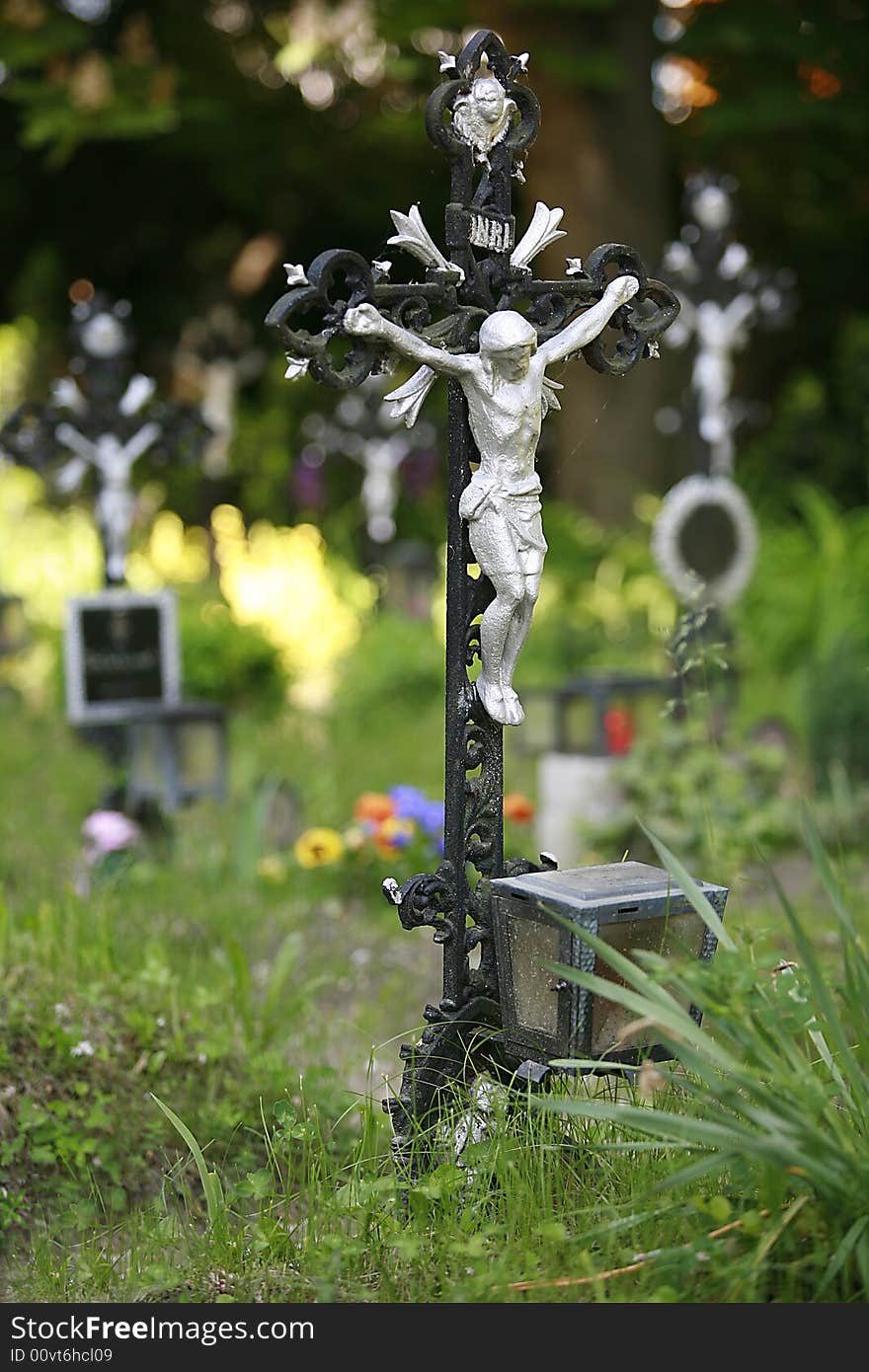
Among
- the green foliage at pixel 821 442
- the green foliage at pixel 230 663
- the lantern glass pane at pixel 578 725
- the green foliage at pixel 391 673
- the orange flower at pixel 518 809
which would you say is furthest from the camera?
the green foliage at pixel 821 442

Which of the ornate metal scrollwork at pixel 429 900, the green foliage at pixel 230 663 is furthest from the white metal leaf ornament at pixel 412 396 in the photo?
the green foliage at pixel 230 663

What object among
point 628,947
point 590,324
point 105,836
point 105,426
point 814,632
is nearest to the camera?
point 628,947

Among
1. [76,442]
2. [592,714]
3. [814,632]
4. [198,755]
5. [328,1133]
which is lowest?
[328,1133]

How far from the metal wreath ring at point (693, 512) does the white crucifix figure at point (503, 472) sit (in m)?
5.01

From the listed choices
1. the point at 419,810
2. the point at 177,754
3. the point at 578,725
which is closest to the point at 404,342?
the point at 419,810

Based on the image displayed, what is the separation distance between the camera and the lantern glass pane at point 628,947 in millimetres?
3010

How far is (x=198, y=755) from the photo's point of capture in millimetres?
6559

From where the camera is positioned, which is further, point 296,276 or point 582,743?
point 582,743

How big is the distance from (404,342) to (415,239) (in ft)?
0.70

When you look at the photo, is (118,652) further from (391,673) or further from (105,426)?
(391,673)

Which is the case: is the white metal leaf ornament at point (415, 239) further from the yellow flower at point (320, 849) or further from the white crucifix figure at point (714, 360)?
the white crucifix figure at point (714, 360)

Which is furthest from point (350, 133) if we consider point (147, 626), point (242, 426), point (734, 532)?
point (147, 626)

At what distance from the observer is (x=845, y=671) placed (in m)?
7.09

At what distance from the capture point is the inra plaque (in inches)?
269
